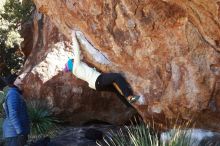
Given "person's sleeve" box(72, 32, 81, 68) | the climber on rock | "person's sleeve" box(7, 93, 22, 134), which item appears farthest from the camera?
"person's sleeve" box(72, 32, 81, 68)

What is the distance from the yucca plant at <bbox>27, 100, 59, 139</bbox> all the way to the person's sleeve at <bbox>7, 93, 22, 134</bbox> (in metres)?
4.23

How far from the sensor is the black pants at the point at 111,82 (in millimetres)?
10414

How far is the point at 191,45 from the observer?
9.60m

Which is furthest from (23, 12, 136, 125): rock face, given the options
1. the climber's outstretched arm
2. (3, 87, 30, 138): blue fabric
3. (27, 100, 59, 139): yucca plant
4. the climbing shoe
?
(3, 87, 30, 138): blue fabric

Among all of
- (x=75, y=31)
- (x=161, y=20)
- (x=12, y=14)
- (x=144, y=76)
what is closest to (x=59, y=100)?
(x=75, y=31)

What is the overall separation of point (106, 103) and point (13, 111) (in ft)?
18.0

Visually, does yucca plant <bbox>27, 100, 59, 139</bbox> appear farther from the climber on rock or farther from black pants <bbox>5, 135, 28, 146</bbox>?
black pants <bbox>5, 135, 28, 146</bbox>

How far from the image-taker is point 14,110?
9672 mm

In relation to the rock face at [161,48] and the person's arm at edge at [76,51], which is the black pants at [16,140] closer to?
the person's arm at edge at [76,51]

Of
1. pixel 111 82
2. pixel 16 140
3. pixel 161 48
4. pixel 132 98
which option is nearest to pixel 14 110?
pixel 16 140

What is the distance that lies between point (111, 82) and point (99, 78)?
304 millimetres

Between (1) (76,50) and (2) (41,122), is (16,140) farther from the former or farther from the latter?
(2) (41,122)

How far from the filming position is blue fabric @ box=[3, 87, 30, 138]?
9672mm

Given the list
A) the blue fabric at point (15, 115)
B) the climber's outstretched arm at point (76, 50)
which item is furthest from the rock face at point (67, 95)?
the blue fabric at point (15, 115)
